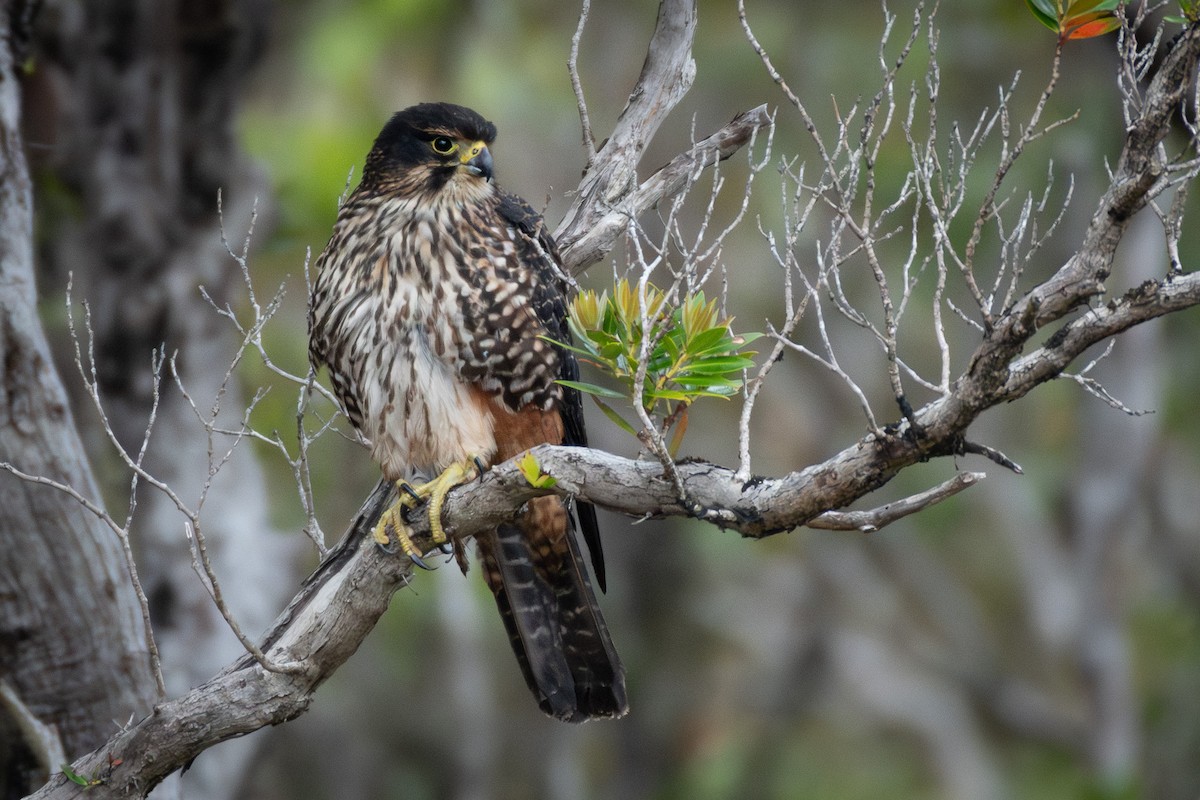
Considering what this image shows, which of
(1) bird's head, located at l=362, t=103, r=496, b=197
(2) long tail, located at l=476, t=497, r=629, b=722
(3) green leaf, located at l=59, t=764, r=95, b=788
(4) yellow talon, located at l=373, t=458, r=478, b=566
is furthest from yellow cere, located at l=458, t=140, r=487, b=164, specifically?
(3) green leaf, located at l=59, t=764, r=95, b=788

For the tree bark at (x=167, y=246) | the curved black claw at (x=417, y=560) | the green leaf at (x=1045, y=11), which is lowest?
the curved black claw at (x=417, y=560)

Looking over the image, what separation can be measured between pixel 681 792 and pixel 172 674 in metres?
4.99

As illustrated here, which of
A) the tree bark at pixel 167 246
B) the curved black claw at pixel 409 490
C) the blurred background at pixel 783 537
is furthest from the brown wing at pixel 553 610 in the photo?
the blurred background at pixel 783 537

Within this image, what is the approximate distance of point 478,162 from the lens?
405 cm

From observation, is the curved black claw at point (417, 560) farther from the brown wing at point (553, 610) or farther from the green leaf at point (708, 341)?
the green leaf at point (708, 341)

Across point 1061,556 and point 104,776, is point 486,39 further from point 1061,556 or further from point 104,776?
point 104,776

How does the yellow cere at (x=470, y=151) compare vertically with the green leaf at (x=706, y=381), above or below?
above

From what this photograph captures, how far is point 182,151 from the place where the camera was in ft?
24.0

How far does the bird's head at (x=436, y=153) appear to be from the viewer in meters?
4.05

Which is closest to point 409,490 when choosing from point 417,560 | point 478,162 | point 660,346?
point 417,560

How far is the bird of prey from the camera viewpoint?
3812 mm

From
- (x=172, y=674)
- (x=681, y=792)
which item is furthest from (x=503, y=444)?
(x=681, y=792)

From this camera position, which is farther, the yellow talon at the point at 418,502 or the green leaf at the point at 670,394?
the yellow talon at the point at 418,502

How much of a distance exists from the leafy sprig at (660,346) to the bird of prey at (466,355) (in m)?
0.84
